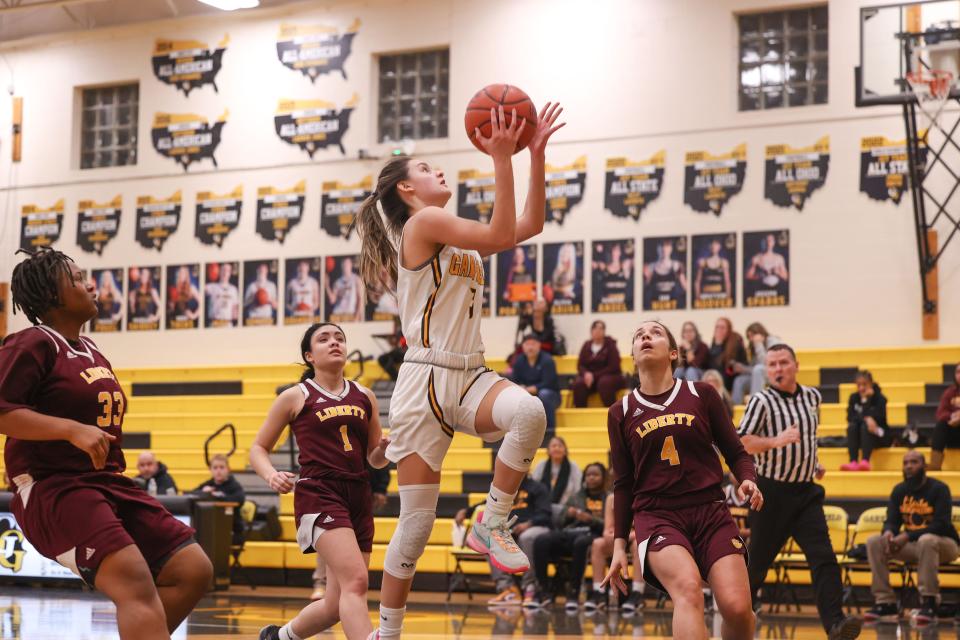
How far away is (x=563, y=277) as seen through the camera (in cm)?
1656

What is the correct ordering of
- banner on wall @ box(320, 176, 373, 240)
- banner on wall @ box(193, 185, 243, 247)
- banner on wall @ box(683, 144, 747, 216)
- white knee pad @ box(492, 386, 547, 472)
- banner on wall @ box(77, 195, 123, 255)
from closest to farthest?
1. white knee pad @ box(492, 386, 547, 472)
2. banner on wall @ box(683, 144, 747, 216)
3. banner on wall @ box(320, 176, 373, 240)
4. banner on wall @ box(193, 185, 243, 247)
5. banner on wall @ box(77, 195, 123, 255)

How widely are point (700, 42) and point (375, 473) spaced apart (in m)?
8.87

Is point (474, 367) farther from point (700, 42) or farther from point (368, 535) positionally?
point (700, 42)

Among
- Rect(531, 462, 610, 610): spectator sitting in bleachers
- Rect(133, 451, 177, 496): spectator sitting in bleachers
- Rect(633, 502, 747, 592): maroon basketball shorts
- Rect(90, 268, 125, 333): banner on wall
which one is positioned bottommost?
Rect(531, 462, 610, 610): spectator sitting in bleachers

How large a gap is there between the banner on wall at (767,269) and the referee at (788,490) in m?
8.21

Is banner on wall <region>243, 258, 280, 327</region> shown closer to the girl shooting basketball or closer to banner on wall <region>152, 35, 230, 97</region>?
banner on wall <region>152, 35, 230, 97</region>

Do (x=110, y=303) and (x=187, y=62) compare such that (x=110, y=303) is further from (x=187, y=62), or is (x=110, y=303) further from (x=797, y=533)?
(x=797, y=533)

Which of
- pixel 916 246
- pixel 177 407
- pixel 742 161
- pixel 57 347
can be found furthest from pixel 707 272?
pixel 57 347

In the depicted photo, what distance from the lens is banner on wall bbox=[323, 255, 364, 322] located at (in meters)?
17.6

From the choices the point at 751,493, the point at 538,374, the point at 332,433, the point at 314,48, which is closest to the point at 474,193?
the point at 314,48

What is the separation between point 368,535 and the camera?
19.5ft

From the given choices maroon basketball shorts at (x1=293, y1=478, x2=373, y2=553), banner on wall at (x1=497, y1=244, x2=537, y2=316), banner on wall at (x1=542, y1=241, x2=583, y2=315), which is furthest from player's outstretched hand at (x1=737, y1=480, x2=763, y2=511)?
banner on wall at (x1=497, y1=244, x2=537, y2=316)

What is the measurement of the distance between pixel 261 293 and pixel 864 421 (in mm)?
9191

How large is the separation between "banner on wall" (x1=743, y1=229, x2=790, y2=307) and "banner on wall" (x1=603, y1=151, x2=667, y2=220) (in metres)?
1.45
